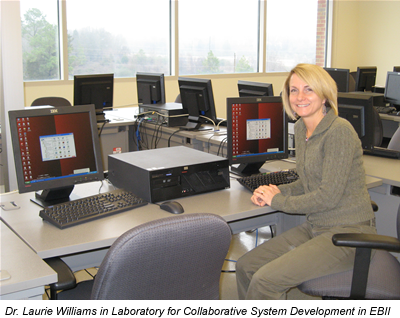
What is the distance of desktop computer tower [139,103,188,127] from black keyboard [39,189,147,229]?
1.83m

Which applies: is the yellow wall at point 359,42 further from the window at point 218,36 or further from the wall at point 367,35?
the window at point 218,36

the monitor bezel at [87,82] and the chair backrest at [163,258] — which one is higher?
the monitor bezel at [87,82]

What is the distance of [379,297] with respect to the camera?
5.22 feet

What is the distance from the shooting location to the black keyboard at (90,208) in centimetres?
170

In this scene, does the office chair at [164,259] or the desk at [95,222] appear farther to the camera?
the desk at [95,222]

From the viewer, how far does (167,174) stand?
6.40 ft

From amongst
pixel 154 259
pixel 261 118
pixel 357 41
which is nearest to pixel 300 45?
pixel 357 41

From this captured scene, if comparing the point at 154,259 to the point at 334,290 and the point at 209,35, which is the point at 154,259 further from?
the point at 209,35

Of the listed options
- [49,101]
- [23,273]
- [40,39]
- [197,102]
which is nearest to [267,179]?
[23,273]

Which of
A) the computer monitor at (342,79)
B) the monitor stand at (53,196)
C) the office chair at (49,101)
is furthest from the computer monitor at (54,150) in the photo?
the computer monitor at (342,79)

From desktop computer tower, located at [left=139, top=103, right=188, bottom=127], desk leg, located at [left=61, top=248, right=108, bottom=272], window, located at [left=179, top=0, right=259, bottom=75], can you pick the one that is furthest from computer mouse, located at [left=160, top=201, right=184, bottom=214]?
window, located at [left=179, top=0, right=259, bottom=75]

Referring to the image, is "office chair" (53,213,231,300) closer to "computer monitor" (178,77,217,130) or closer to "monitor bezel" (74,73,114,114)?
"computer monitor" (178,77,217,130)

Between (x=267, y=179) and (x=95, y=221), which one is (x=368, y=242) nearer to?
(x=267, y=179)

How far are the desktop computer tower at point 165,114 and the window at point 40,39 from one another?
2.15 metres
